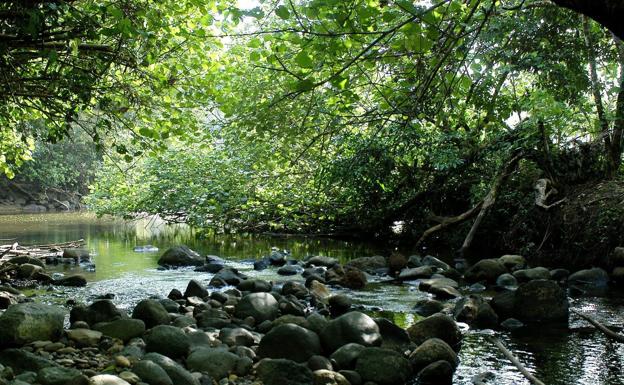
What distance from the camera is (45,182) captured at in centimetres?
4084

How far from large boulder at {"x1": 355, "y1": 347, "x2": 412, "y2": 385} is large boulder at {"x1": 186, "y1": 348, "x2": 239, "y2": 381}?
1.12m

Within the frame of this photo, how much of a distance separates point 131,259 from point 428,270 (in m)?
6.69

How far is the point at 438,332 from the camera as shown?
656 cm

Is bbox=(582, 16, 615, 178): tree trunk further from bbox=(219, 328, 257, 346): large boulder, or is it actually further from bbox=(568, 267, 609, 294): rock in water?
bbox=(219, 328, 257, 346): large boulder

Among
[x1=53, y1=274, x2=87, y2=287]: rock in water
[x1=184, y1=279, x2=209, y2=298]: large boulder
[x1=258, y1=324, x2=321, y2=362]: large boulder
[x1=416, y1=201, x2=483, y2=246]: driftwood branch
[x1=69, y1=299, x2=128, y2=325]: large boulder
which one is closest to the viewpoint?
[x1=258, y1=324, x2=321, y2=362]: large boulder

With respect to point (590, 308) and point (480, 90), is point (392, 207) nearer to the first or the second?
point (590, 308)

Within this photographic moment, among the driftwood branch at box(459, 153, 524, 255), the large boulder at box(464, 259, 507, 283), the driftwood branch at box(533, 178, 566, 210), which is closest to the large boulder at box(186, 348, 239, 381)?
the large boulder at box(464, 259, 507, 283)

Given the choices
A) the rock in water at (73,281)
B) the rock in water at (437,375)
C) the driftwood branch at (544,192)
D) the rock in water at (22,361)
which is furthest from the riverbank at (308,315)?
the driftwood branch at (544,192)

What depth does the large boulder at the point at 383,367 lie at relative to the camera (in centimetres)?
532

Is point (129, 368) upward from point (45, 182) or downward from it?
downward

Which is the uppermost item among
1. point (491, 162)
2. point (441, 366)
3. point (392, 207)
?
point (491, 162)

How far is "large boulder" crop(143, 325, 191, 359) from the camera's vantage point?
18.8ft

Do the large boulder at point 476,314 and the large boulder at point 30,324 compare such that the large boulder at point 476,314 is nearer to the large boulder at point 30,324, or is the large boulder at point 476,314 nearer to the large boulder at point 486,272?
the large boulder at point 486,272

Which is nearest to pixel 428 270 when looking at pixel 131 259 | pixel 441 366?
pixel 441 366
